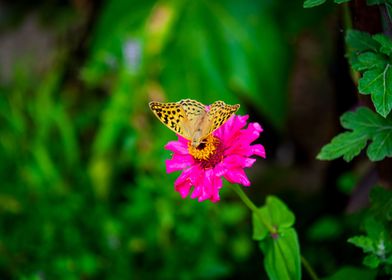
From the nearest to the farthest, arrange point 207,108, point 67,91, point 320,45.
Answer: point 207,108 → point 320,45 → point 67,91

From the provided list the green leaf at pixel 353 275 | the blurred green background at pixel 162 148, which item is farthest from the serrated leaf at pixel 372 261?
the blurred green background at pixel 162 148

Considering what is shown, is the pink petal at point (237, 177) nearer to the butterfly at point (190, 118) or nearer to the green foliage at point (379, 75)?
the butterfly at point (190, 118)

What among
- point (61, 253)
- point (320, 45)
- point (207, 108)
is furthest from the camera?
point (320, 45)

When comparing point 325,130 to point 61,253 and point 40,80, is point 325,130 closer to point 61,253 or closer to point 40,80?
point 61,253

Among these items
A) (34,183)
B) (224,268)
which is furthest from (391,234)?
(34,183)

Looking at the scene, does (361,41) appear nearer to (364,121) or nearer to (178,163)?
(364,121)

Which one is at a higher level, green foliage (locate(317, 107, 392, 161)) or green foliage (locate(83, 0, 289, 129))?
green foliage (locate(83, 0, 289, 129))

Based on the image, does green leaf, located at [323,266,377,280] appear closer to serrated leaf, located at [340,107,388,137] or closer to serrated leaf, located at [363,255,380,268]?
serrated leaf, located at [363,255,380,268]

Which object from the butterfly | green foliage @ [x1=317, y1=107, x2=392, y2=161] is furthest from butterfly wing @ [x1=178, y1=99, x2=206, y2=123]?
green foliage @ [x1=317, y1=107, x2=392, y2=161]

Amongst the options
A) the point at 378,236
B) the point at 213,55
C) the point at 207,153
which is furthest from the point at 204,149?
the point at 213,55
